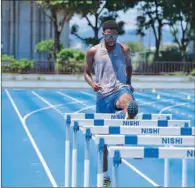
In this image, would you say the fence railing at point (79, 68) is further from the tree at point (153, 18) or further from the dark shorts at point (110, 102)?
the dark shorts at point (110, 102)

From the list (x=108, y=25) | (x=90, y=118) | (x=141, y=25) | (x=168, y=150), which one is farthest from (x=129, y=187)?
(x=141, y=25)

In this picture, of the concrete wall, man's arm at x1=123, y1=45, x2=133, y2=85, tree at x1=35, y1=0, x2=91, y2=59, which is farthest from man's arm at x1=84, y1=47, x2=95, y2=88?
the concrete wall

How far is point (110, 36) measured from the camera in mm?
7320

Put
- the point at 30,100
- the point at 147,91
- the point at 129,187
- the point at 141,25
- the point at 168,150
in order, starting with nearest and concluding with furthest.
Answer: the point at 168,150, the point at 129,187, the point at 30,100, the point at 147,91, the point at 141,25

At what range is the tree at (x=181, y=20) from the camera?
123 feet

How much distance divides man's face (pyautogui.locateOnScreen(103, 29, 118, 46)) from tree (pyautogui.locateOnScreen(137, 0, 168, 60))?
104ft

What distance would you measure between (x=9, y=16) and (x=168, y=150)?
37124 mm

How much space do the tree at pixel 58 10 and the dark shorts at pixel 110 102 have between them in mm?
28314

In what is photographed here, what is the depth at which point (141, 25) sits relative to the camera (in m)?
A: 40.0

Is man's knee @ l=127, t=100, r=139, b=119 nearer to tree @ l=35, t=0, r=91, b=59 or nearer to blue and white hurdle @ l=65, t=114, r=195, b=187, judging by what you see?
blue and white hurdle @ l=65, t=114, r=195, b=187

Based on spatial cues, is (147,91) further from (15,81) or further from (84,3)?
(84,3)

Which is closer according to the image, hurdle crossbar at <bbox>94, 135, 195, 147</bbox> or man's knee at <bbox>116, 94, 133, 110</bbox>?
hurdle crossbar at <bbox>94, 135, 195, 147</bbox>

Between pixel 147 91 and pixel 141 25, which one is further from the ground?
pixel 141 25

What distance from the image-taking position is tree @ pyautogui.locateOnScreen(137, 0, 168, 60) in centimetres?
3897
